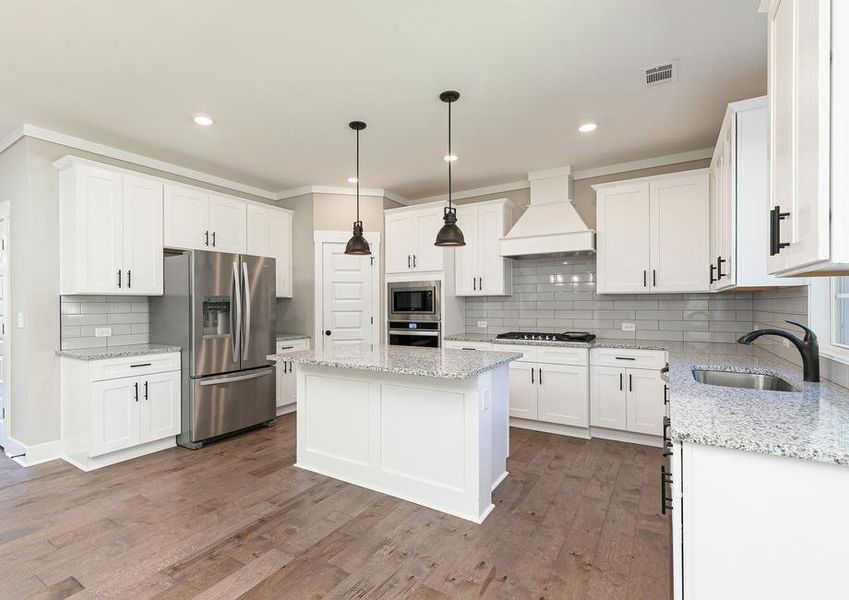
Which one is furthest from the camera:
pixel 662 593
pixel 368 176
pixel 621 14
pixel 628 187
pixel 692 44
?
pixel 368 176

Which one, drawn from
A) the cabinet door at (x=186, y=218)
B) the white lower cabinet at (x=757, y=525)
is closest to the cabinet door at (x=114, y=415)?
the cabinet door at (x=186, y=218)

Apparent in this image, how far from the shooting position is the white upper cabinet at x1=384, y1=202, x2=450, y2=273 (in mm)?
4922

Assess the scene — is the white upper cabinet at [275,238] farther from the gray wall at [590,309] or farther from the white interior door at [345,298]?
the gray wall at [590,309]

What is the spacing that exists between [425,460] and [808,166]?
7.75 feet

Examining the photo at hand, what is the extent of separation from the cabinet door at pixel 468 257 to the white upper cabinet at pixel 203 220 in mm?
2466

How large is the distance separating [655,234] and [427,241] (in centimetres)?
237

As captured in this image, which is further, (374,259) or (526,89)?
(374,259)

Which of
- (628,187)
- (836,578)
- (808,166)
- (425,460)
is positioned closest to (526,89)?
(628,187)

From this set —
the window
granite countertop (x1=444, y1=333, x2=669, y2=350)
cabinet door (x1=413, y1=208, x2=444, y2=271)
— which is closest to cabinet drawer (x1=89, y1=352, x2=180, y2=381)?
cabinet door (x1=413, y1=208, x2=444, y2=271)

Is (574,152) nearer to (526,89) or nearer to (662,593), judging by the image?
(526,89)

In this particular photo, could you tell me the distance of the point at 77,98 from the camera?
300 centimetres

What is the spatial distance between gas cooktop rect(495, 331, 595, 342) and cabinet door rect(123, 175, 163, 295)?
3.45 m

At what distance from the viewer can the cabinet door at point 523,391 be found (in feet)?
14.0

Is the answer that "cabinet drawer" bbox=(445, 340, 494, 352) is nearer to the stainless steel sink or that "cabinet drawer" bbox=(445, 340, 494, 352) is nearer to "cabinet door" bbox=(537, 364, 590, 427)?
"cabinet door" bbox=(537, 364, 590, 427)
